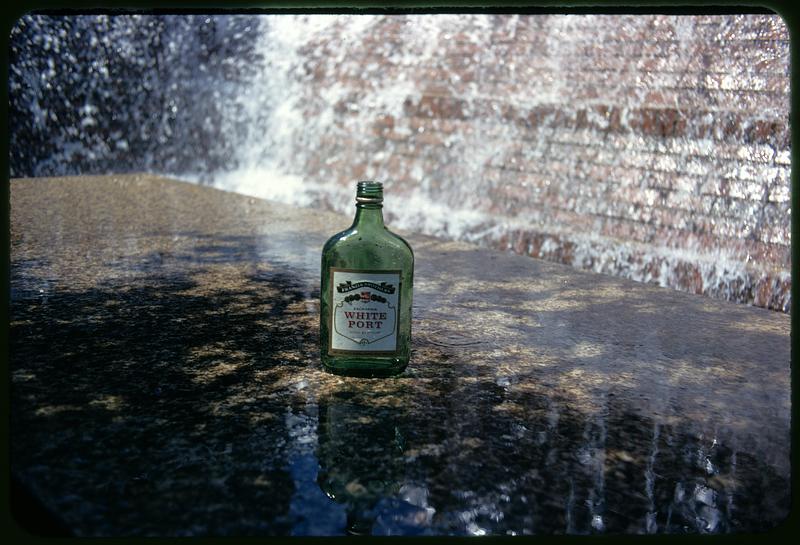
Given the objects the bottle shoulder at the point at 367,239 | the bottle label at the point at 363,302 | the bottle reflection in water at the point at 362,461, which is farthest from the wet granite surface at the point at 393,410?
the bottle shoulder at the point at 367,239

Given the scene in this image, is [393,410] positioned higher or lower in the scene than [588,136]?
lower

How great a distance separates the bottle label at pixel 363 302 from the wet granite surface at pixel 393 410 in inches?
4.9

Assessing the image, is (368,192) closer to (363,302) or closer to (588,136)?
(363,302)

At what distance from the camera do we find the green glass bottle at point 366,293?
1.50 metres

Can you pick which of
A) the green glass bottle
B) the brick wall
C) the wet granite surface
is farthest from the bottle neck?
the brick wall

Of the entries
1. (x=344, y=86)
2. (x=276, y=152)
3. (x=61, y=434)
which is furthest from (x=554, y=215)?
(x=61, y=434)

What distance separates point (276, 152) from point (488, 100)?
1.56 meters

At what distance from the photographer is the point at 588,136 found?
3.71m

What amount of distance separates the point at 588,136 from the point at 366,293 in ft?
8.10

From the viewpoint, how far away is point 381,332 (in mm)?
1521

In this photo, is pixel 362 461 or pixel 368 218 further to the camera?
pixel 368 218

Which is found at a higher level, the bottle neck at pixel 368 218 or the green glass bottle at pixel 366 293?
the bottle neck at pixel 368 218

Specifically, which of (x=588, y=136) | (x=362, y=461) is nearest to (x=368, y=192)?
(x=362, y=461)

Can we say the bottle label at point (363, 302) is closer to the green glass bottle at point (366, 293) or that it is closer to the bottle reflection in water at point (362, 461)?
the green glass bottle at point (366, 293)
